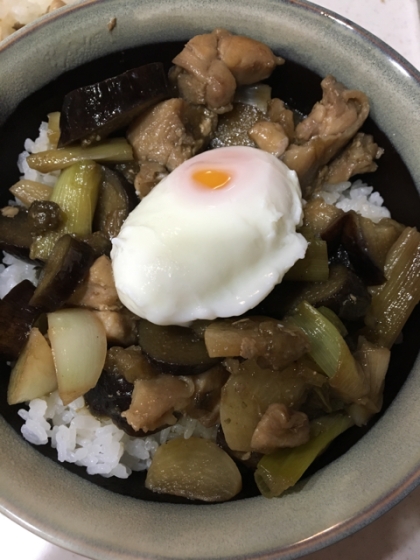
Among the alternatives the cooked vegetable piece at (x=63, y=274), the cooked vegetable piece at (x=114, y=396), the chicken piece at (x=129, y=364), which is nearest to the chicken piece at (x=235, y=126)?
the cooked vegetable piece at (x=63, y=274)

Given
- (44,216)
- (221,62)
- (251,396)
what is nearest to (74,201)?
(44,216)

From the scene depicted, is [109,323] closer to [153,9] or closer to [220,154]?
[220,154]

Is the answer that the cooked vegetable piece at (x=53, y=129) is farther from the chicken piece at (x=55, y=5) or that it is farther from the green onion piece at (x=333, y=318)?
the green onion piece at (x=333, y=318)

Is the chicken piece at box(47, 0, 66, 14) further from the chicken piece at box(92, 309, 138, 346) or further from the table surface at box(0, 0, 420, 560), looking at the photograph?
the table surface at box(0, 0, 420, 560)

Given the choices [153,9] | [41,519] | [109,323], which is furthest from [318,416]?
[153,9]

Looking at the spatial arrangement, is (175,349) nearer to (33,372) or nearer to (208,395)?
(208,395)
